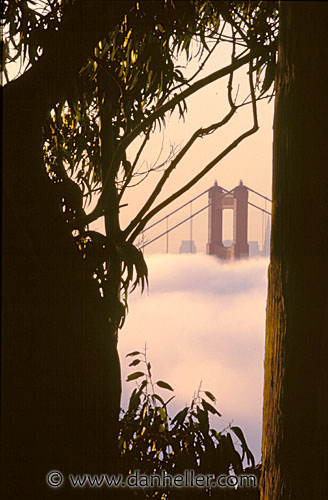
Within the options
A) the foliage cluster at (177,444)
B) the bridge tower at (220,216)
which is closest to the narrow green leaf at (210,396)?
the foliage cluster at (177,444)

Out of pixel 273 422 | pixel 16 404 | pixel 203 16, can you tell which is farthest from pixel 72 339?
pixel 203 16

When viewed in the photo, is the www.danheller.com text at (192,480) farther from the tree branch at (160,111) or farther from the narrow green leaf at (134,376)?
the tree branch at (160,111)

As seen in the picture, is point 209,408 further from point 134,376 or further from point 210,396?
point 134,376

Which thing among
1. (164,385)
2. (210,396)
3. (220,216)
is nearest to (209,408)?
(210,396)

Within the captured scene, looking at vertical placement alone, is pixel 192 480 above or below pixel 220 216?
below

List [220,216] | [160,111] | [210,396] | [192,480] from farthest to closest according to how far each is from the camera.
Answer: [220,216] → [210,396] → [192,480] → [160,111]

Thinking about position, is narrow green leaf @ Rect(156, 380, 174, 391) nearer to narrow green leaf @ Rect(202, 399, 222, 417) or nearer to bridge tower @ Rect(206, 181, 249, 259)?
narrow green leaf @ Rect(202, 399, 222, 417)

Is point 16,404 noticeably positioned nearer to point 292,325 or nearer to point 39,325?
point 39,325

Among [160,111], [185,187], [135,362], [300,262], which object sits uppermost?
[160,111]
